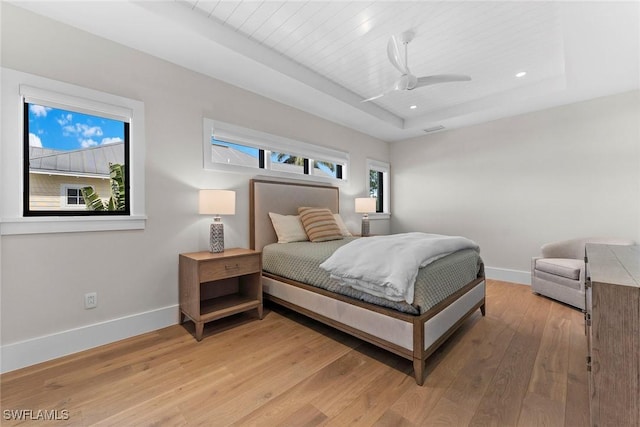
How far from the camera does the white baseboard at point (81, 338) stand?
188 cm

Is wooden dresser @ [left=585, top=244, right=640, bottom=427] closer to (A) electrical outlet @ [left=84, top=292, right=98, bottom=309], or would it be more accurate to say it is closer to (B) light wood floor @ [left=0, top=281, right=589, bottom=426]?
(B) light wood floor @ [left=0, top=281, right=589, bottom=426]

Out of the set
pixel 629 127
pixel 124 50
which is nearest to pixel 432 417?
pixel 124 50

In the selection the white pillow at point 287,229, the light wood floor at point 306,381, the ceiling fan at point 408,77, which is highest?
the ceiling fan at point 408,77

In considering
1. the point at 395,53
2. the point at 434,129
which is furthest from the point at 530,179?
the point at 395,53

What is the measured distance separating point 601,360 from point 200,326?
250 centimetres

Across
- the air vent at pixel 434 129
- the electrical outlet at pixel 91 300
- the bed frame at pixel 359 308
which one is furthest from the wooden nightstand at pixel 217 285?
the air vent at pixel 434 129

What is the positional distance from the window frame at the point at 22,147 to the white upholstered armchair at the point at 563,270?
4481mm

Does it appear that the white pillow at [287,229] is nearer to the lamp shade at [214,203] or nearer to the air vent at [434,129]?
the lamp shade at [214,203]

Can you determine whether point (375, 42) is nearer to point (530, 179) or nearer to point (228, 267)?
point (228, 267)

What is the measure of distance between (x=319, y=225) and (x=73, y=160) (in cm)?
243

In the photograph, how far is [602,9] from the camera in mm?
1911

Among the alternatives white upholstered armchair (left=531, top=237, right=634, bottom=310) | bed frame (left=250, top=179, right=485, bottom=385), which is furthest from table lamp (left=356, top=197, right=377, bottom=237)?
white upholstered armchair (left=531, top=237, right=634, bottom=310)

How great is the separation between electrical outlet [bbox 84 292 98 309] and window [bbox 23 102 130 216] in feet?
2.18

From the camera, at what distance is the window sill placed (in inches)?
73.7
